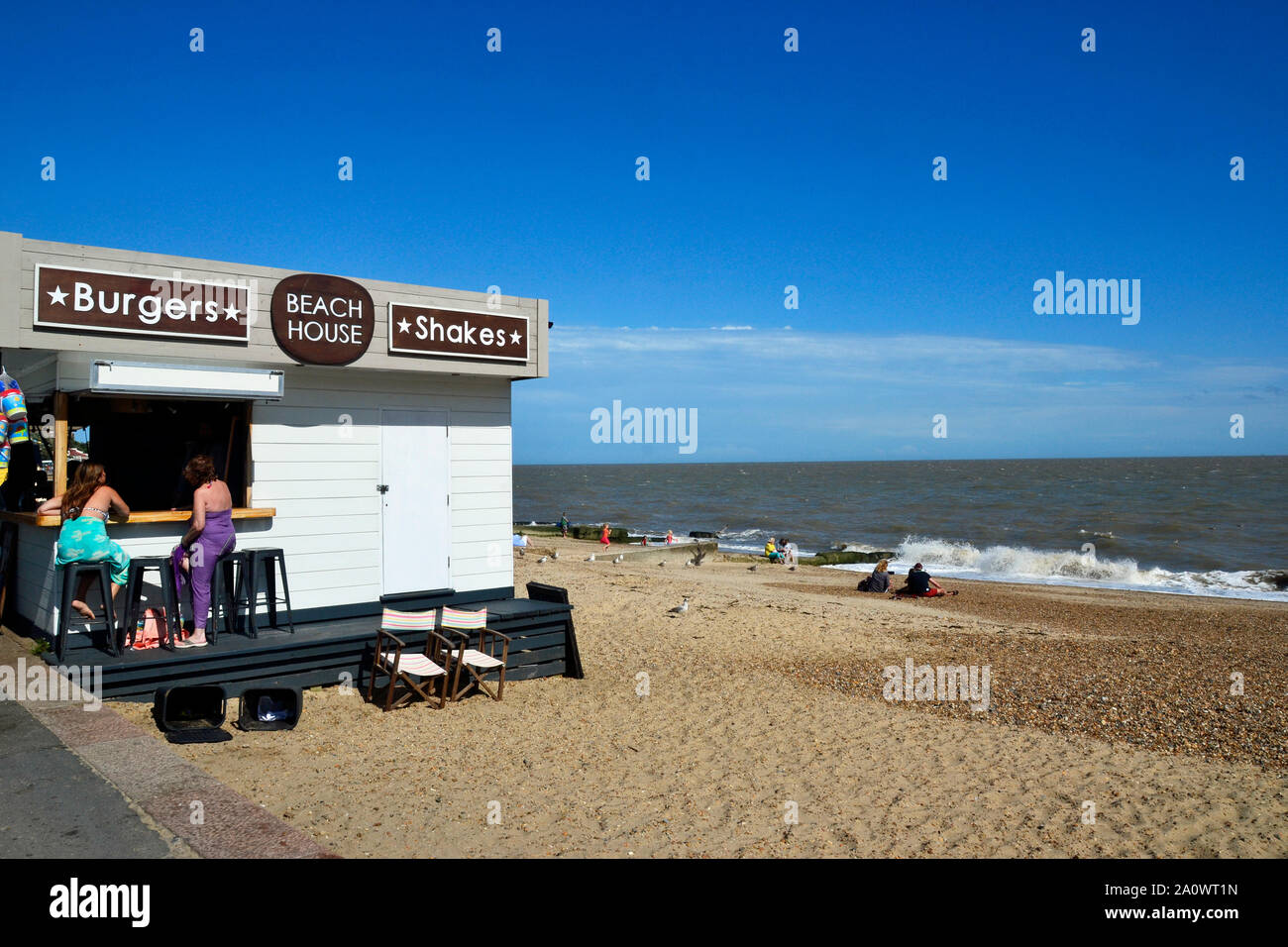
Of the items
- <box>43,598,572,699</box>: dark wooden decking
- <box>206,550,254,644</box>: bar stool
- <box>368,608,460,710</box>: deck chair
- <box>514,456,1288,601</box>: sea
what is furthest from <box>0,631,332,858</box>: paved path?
<box>514,456,1288,601</box>: sea

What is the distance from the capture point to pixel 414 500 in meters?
8.91

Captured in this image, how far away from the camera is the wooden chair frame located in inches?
287

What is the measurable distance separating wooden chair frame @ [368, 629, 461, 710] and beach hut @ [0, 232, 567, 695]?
271 millimetres

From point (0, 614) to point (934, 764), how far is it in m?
8.87

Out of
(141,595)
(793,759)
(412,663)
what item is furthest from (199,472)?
(793,759)

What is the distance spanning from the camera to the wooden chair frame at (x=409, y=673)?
7.29 meters

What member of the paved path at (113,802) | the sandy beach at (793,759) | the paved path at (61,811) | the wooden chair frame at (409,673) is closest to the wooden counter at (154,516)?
the wooden chair frame at (409,673)

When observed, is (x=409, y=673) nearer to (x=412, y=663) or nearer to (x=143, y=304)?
(x=412, y=663)

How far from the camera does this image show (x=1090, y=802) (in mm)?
6043

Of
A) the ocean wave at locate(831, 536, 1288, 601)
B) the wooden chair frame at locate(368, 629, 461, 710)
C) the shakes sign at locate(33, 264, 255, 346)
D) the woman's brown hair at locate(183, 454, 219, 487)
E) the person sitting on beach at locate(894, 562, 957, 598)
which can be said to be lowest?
the ocean wave at locate(831, 536, 1288, 601)

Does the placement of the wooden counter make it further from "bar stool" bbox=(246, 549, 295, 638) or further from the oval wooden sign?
the oval wooden sign

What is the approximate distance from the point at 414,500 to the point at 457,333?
179 centimetres

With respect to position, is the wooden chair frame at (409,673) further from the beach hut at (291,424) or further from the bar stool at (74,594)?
the bar stool at (74,594)

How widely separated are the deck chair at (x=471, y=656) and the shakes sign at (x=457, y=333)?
2645mm
